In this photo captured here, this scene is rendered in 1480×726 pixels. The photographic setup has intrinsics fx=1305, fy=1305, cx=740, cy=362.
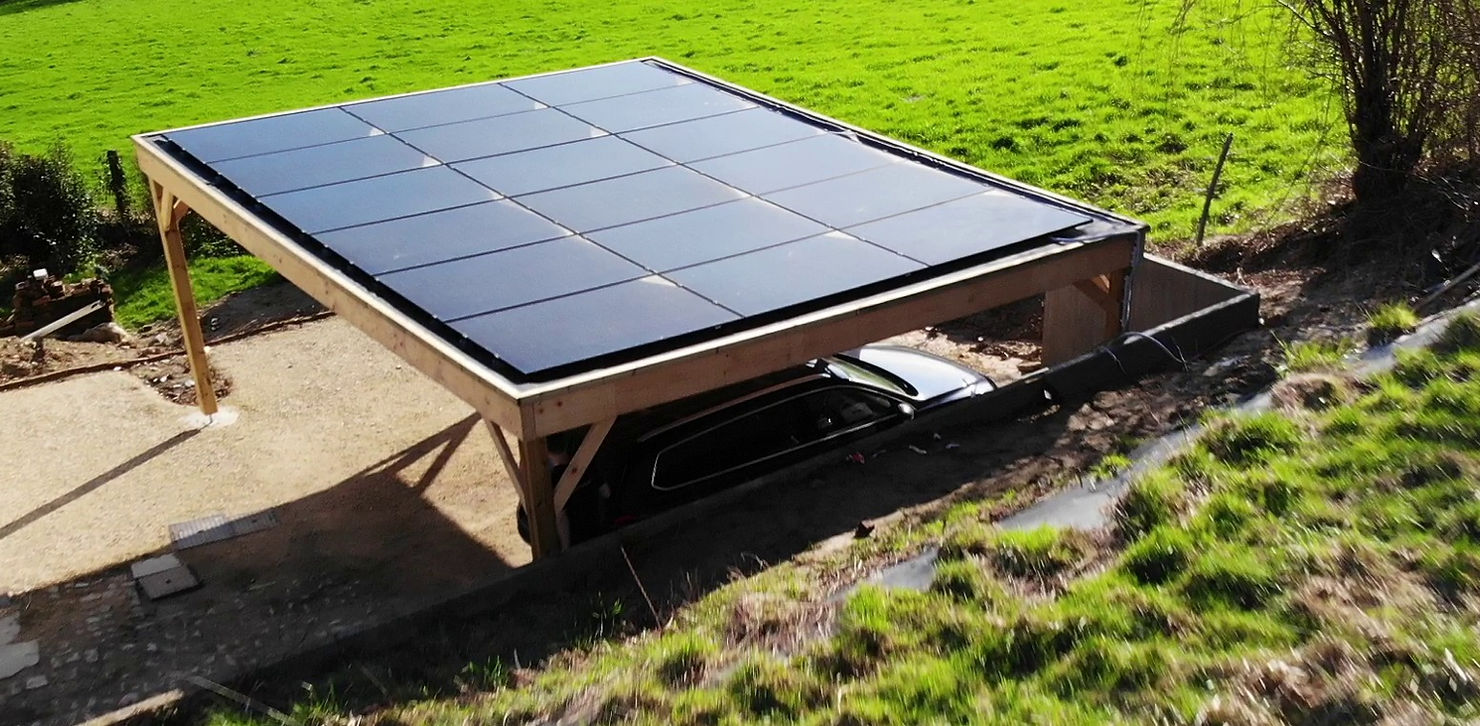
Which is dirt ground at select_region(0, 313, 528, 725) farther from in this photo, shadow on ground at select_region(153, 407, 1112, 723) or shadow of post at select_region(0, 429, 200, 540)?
shadow on ground at select_region(153, 407, 1112, 723)

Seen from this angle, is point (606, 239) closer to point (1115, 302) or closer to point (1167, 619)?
point (1115, 302)

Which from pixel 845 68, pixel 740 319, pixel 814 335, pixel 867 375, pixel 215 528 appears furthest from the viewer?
pixel 845 68

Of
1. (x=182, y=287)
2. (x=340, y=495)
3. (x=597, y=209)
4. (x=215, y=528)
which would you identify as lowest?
(x=340, y=495)

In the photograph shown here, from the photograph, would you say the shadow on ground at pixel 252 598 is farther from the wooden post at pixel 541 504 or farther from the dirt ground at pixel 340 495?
the wooden post at pixel 541 504

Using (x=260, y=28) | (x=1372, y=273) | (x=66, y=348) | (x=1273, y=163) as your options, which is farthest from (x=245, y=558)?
(x=260, y=28)

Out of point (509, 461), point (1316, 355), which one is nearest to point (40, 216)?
point (509, 461)

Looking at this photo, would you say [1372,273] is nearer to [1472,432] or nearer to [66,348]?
[1472,432]
